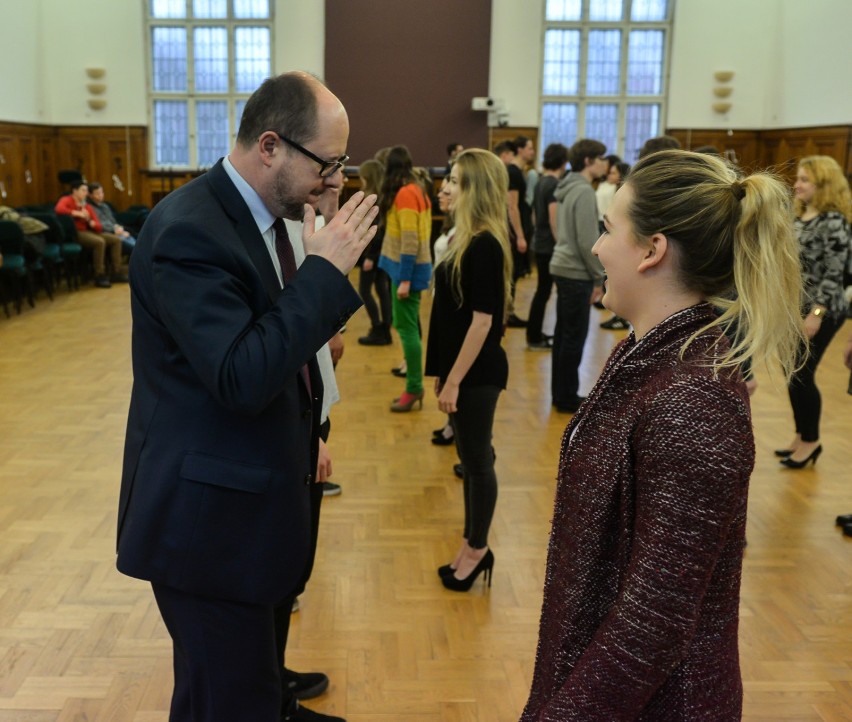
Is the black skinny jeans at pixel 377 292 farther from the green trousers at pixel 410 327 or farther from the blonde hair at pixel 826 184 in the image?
the blonde hair at pixel 826 184

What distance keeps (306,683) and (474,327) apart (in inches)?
51.5

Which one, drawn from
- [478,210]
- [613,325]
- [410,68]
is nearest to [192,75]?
[410,68]

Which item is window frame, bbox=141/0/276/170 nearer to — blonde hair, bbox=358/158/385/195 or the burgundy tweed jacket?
blonde hair, bbox=358/158/385/195

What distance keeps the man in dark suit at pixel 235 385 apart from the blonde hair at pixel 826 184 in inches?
122

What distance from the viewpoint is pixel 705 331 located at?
1.19m

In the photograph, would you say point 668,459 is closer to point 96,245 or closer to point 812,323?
point 812,323

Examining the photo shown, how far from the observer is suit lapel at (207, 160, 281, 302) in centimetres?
160

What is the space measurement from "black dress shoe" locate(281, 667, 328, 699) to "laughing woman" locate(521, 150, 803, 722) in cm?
140

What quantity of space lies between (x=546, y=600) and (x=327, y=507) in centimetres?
276

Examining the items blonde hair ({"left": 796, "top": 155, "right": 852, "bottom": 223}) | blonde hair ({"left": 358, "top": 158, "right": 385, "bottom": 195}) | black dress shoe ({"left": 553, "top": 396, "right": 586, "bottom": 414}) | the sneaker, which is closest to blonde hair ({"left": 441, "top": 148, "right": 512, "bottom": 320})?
blonde hair ({"left": 796, "top": 155, "right": 852, "bottom": 223})

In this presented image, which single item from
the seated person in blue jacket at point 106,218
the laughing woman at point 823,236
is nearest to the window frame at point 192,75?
the seated person in blue jacket at point 106,218

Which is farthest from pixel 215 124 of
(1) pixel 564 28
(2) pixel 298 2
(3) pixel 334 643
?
(3) pixel 334 643

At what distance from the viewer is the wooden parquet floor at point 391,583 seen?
2600mm

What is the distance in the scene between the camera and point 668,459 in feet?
3.50
